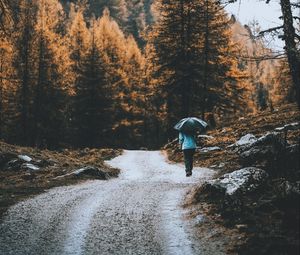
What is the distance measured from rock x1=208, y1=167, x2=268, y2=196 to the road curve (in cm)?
117

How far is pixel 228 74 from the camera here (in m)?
Result: 35.2

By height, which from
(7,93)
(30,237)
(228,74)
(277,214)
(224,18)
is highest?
(224,18)

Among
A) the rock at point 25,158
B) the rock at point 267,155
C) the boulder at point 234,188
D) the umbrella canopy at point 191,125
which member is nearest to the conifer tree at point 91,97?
the rock at point 25,158

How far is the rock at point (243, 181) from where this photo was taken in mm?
8969

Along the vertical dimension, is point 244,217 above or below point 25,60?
below

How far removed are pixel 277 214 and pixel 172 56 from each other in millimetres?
21739

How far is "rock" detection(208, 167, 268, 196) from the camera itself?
8969mm

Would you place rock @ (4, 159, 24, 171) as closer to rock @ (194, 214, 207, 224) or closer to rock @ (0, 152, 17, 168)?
rock @ (0, 152, 17, 168)

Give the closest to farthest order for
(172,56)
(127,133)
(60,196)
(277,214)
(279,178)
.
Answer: (277,214) < (279,178) < (60,196) < (172,56) < (127,133)

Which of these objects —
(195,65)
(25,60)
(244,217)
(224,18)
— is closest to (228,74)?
(224,18)

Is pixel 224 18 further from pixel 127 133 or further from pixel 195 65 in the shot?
pixel 127 133

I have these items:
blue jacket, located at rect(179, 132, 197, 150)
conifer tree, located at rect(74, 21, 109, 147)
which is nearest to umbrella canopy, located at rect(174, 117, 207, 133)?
blue jacket, located at rect(179, 132, 197, 150)

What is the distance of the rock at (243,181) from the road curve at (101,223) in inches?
46.1

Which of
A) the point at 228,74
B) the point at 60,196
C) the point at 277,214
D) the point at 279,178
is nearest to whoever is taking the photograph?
the point at 277,214
